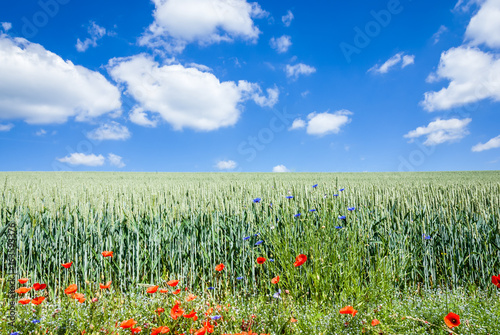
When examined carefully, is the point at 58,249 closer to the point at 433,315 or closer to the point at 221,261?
the point at 221,261

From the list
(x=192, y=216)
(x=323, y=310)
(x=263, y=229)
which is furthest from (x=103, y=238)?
(x=323, y=310)

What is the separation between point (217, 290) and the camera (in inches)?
154

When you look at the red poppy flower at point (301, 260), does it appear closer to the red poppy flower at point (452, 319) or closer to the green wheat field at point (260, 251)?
the green wheat field at point (260, 251)

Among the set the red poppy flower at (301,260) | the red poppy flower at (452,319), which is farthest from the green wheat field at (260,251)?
the red poppy flower at (452,319)

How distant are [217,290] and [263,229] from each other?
40.5 inches

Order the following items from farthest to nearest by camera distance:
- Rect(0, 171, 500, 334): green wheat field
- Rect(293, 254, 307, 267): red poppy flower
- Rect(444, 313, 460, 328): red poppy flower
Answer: Rect(0, 171, 500, 334): green wheat field, Rect(293, 254, 307, 267): red poppy flower, Rect(444, 313, 460, 328): red poppy flower

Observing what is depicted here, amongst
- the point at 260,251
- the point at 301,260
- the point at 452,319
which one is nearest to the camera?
the point at 452,319

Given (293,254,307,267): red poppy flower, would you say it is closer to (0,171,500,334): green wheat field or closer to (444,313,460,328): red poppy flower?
(0,171,500,334): green wheat field

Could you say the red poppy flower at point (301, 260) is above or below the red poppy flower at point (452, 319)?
above

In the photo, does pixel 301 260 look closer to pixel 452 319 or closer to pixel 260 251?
pixel 452 319

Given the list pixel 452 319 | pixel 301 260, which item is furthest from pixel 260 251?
pixel 452 319

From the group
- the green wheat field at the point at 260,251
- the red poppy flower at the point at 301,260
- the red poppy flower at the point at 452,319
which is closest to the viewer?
the red poppy flower at the point at 452,319

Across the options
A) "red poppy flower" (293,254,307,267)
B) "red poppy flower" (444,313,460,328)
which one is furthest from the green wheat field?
"red poppy flower" (444,313,460,328)

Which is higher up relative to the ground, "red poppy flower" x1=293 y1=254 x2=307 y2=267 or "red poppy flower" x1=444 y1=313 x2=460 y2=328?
"red poppy flower" x1=293 y1=254 x2=307 y2=267
